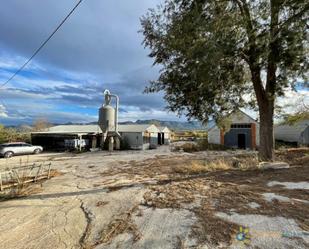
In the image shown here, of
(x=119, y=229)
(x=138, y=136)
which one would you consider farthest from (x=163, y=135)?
(x=119, y=229)

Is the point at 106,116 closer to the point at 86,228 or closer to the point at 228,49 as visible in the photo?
the point at 228,49

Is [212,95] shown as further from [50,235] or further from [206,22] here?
[50,235]

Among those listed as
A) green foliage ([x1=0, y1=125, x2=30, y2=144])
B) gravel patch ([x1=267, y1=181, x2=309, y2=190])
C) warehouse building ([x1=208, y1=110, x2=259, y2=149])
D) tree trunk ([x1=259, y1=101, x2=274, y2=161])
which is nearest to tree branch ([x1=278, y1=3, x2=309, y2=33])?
tree trunk ([x1=259, y1=101, x2=274, y2=161])

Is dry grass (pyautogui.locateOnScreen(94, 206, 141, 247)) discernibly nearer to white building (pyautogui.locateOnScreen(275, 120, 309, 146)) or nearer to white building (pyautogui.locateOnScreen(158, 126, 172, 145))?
white building (pyautogui.locateOnScreen(275, 120, 309, 146))

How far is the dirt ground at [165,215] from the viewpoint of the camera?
4.24 m

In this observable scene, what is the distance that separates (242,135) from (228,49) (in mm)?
22170

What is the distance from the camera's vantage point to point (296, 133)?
103 ft

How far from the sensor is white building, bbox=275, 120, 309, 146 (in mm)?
30438

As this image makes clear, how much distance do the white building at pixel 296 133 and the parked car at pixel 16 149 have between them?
2781 cm

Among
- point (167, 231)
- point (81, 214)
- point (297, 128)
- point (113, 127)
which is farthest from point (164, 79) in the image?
point (297, 128)

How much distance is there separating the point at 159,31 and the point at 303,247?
960 cm

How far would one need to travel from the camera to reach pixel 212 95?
12367mm

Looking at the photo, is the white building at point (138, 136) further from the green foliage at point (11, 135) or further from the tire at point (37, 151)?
the green foliage at point (11, 135)

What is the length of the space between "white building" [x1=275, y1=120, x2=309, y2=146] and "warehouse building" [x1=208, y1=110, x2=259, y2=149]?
457 cm
